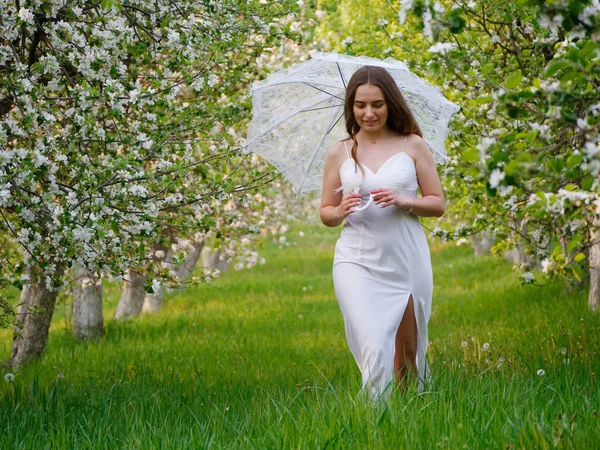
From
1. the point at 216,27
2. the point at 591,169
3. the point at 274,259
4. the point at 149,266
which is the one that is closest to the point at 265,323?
the point at 149,266

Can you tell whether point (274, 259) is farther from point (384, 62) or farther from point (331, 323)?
point (384, 62)

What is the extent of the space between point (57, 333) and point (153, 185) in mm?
6398

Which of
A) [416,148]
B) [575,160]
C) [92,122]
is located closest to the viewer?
[575,160]

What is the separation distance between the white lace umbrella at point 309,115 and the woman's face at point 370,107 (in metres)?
0.47

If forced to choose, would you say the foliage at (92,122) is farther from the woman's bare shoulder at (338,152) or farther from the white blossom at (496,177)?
the white blossom at (496,177)

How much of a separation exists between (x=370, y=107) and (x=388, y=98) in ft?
0.42

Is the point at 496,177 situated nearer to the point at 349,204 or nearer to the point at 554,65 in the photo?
the point at 554,65

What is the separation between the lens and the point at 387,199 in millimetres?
4805

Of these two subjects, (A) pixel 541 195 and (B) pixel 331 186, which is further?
(B) pixel 331 186

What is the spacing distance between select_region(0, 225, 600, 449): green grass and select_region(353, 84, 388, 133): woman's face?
1.55m

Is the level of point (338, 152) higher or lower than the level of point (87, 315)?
higher

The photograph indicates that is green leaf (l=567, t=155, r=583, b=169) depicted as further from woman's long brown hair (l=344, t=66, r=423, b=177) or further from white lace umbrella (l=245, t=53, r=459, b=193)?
white lace umbrella (l=245, t=53, r=459, b=193)

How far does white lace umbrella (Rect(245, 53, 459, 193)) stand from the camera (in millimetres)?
5699

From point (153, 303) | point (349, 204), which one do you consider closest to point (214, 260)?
point (153, 303)
